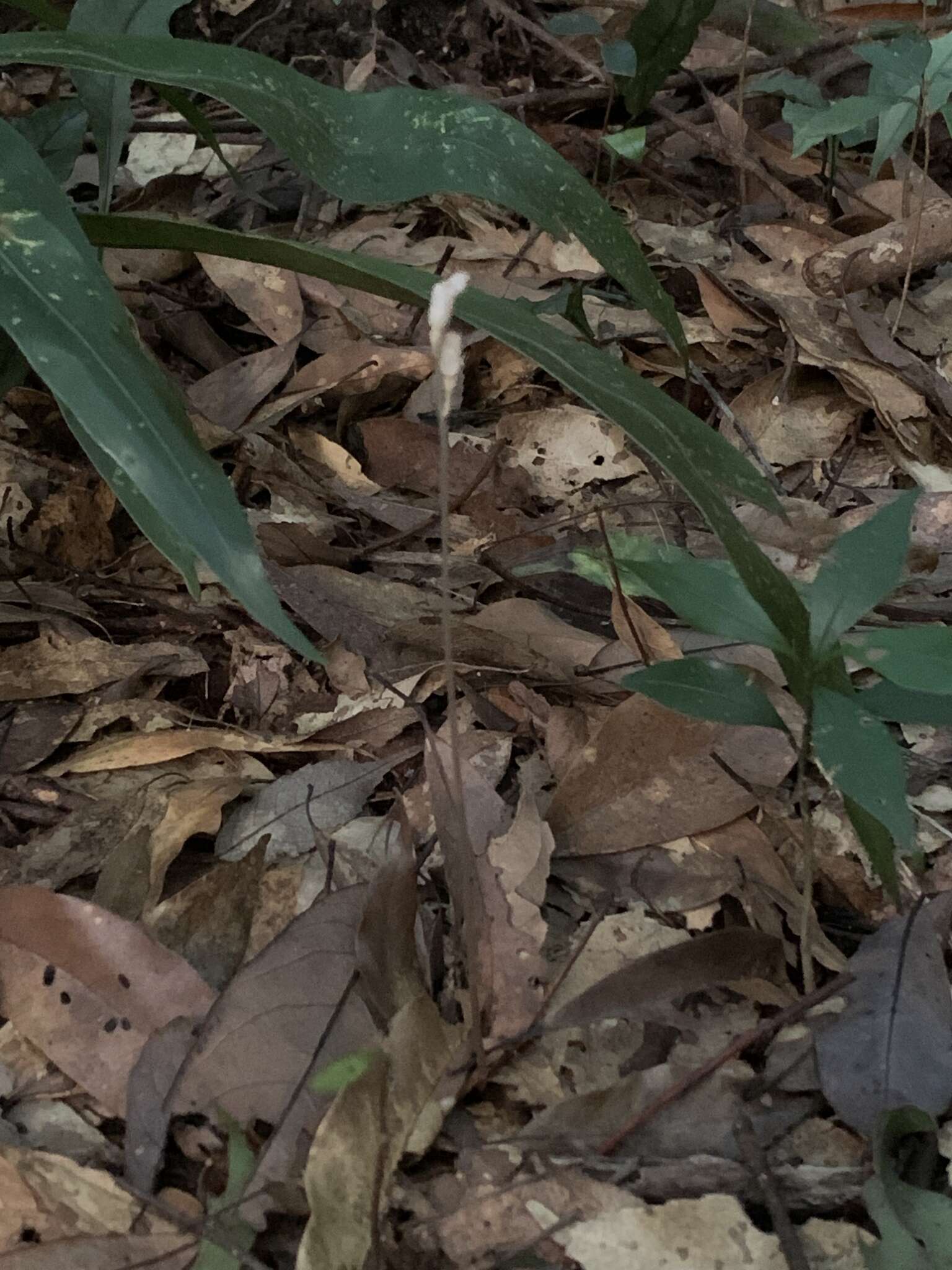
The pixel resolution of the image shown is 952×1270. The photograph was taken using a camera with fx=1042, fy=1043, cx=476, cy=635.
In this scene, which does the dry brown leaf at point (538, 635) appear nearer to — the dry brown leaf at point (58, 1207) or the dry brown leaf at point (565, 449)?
the dry brown leaf at point (565, 449)

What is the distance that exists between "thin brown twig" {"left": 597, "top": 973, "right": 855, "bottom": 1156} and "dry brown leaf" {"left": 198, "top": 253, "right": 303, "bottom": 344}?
3.00ft

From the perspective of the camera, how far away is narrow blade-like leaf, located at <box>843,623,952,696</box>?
52 centimetres

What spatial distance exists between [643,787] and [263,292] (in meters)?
0.81

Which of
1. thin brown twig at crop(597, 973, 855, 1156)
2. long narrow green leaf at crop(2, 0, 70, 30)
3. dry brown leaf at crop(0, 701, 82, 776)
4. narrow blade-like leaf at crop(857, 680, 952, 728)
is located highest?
long narrow green leaf at crop(2, 0, 70, 30)

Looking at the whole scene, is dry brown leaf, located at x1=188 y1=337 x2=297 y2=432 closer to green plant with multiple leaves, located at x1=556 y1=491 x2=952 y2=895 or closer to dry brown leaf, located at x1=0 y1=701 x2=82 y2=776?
dry brown leaf, located at x1=0 y1=701 x2=82 y2=776

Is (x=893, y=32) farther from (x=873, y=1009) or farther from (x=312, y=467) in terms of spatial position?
(x=873, y=1009)

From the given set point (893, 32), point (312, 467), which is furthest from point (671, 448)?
point (893, 32)

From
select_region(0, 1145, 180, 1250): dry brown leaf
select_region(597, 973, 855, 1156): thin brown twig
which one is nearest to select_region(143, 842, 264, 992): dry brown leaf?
select_region(0, 1145, 180, 1250): dry brown leaf

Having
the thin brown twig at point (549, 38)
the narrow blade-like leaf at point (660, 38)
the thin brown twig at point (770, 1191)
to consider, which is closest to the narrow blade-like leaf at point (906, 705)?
the thin brown twig at point (770, 1191)

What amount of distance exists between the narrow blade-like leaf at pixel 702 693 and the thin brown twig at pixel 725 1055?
0.47ft

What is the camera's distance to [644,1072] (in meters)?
0.52

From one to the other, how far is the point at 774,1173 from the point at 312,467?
778mm

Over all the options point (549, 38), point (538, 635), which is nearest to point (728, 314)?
point (538, 635)

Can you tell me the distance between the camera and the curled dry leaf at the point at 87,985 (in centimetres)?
54
